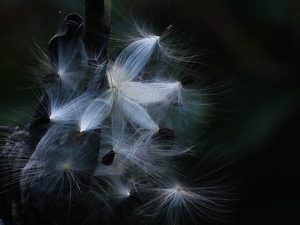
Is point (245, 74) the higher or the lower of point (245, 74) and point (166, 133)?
the higher

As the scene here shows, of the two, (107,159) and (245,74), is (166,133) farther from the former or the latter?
(245,74)

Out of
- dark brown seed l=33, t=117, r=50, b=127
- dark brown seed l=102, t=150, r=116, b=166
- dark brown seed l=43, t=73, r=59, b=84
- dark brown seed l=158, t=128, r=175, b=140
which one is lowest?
dark brown seed l=102, t=150, r=116, b=166

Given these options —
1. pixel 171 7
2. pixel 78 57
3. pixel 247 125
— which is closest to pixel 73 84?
pixel 78 57

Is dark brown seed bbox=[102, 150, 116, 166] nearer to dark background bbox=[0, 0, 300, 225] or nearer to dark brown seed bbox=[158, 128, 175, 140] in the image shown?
dark brown seed bbox=[158, 128, 175, 140]

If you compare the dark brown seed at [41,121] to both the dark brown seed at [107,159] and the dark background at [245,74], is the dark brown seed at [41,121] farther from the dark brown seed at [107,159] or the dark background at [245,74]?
the dark background at [245,74]

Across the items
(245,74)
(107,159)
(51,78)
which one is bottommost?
(107,159)

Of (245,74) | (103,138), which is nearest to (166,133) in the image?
(103,138)

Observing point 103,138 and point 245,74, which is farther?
point 245,74

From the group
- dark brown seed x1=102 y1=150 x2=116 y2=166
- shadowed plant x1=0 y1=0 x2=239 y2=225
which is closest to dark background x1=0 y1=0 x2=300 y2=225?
shadowed plant x1=0 y1=0 x2=239 y2=225
